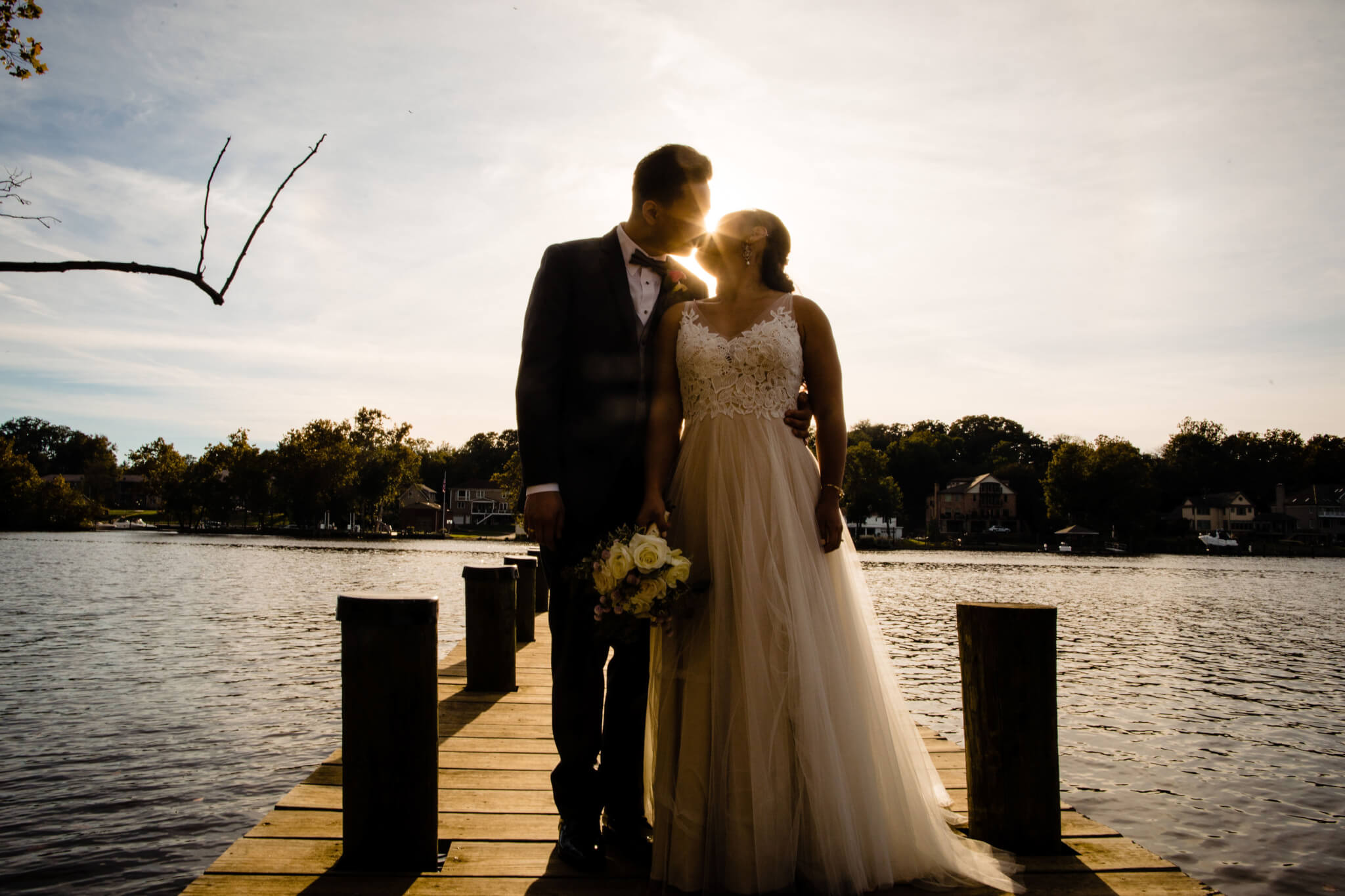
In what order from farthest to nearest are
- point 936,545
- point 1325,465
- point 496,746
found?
point 1325,465
point 936,545
point 496,746

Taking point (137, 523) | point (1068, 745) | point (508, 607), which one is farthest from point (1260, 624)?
point (137, 523)

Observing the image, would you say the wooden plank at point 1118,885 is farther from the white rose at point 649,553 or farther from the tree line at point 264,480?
the tree line at point 264,480

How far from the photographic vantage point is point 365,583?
2217 centimetres

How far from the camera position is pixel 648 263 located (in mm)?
3049

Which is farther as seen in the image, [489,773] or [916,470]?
[916,470]

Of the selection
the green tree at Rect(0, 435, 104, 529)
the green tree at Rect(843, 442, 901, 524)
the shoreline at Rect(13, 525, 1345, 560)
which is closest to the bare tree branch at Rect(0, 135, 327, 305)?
the shoreline at Rect(13, 525, 1345, 560)

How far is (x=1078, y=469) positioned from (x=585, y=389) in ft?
278

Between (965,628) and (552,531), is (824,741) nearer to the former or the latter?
(965,628)

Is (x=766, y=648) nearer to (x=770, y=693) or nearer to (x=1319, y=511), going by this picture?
(x=770, y=693)

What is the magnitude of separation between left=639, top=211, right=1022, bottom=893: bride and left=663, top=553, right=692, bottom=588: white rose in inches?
9.3

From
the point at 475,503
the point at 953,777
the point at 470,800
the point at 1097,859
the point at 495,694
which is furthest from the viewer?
the point at 475,503

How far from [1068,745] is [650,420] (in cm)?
601

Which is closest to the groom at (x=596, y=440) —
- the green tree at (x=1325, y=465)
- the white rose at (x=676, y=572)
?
the white rose at (x=676, y=572)

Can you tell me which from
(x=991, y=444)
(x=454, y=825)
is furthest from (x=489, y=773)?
(x=991, y=444)
